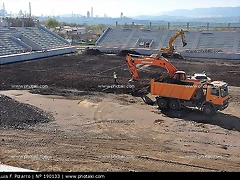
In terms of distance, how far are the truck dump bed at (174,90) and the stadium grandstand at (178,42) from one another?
2472cm

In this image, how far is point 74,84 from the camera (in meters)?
22.4

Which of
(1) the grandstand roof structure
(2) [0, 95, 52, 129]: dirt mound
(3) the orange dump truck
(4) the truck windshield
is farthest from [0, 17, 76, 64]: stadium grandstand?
(4) the truck windshield

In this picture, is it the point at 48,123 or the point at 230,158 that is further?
the point at 48,123

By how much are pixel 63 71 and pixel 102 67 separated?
422 cm

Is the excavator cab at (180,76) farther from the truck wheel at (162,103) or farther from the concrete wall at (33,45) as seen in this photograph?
the concrete wall at (33,45)

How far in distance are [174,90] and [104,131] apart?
4815 millimetres

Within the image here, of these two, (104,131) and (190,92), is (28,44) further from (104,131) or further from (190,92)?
(104,131)

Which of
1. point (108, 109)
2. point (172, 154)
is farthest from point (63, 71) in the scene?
point (172, 154)

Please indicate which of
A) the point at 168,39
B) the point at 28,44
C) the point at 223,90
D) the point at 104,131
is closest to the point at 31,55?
the point at 28,44

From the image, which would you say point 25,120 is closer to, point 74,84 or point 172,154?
point 172,154

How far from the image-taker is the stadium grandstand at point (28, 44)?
34938 millimetres

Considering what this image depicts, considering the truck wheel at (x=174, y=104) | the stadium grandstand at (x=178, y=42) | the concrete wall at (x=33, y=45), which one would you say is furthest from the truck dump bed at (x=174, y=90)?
the concrete wall at (x=33, y=45)

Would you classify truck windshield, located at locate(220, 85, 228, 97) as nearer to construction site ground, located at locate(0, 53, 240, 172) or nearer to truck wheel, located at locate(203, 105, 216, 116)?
truck wheel, located at locate(203, 105, 216, 116)

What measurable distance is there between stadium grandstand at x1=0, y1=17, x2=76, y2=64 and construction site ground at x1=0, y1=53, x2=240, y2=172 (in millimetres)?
12145
